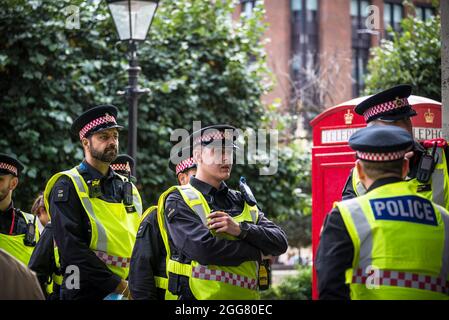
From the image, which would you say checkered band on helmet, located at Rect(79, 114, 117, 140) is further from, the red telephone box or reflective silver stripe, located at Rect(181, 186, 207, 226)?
the red telephone box

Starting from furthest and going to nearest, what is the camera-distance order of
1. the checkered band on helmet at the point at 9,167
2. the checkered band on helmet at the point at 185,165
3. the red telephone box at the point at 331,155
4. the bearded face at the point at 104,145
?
the red telephone box at the point at 331,155 → the checkered band on helmet at the point at 9,167 → the checkered band on helmet at the point at 185,165 → the bearded face at the point at 104,145

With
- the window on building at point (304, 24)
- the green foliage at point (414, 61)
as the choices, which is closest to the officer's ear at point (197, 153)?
the green foliage at point (414, 61)

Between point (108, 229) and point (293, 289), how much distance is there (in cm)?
1166

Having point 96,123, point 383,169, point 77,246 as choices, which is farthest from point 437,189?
point 96,123

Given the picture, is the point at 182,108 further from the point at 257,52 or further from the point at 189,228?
the point at 189,228

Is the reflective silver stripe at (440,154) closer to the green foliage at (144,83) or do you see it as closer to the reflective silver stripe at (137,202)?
the reflective silver stripe at (137,202)

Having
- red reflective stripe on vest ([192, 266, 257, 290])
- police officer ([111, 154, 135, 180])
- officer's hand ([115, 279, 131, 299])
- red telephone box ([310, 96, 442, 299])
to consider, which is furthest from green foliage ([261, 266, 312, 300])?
red reflective stripe on vest ([192, 266, 257, 290])

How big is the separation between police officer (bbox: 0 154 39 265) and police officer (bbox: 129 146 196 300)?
1.84m

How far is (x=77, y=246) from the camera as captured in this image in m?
6.16

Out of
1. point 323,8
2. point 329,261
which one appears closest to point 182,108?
point 329,261

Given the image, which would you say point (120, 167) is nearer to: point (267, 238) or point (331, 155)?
point (331, 155)

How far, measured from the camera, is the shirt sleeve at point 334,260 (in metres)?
4.00

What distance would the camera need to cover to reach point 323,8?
56.4m
